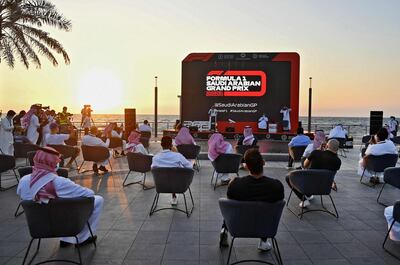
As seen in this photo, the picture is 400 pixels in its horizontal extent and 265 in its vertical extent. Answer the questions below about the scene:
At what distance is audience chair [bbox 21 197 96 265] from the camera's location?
3.37 m

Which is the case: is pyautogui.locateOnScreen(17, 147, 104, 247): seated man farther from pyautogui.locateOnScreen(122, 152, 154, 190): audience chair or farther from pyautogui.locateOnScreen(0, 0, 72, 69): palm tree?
pyautogui.locateOnScreen(0, 0, 72, 69): palm tree

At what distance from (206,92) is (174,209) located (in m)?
12.0

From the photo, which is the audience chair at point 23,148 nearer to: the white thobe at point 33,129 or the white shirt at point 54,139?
the white shirt at point 54,139

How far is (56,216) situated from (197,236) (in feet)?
6.31

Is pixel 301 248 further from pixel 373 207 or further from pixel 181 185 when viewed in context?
pixel 373 207

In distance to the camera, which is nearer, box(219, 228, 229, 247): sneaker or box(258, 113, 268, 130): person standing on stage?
box(219, 228, 229, 247): sneaker

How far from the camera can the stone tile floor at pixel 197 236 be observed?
396 centimetres

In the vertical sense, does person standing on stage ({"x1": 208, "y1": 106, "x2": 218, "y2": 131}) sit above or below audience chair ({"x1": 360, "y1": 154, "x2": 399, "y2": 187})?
above

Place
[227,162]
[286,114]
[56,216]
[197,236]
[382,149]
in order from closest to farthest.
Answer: [56,216], [197,236], [382,149], [227,162], [286,114]

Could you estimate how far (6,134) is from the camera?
36.1ft

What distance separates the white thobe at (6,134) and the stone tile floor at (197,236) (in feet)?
14.4

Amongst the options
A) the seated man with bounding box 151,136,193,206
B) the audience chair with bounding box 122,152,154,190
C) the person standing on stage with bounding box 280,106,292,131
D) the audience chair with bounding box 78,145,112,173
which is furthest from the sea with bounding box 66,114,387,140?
the seated man with bounding box 151,136,193,206

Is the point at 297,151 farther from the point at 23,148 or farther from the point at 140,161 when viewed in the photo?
the point at 23,148

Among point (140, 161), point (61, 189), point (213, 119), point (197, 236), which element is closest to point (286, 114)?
point (213, 119)
